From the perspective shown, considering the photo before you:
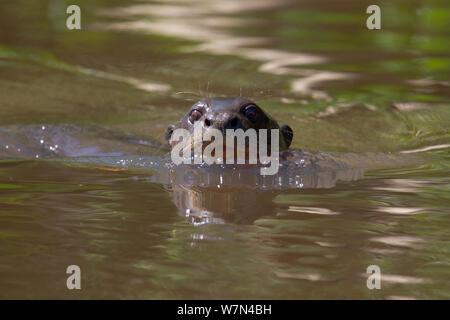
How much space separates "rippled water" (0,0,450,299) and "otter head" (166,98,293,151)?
30cm

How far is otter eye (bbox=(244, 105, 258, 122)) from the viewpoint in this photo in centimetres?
432

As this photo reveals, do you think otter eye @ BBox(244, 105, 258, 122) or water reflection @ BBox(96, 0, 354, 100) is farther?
water reflection @ BBox(96, 0, 354, 100)

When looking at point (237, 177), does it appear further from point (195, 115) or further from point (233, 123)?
point (195, 115)

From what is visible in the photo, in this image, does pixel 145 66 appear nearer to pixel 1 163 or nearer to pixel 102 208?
pixel 1 163

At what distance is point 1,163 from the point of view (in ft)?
14.7

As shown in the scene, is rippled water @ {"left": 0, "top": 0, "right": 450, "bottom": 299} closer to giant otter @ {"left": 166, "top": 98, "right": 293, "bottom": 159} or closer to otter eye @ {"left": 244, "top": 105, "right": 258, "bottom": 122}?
giant otter @ {"left": 166, "top": 98, "right": 293, "bottom": 159}

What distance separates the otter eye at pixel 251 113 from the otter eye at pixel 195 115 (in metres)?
0.28

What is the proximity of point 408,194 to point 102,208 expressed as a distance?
154 centimetres

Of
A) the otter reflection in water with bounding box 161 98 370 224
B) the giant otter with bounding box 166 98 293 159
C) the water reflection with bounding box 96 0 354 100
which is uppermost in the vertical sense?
the water reflection with bounding box 96 0 354 100

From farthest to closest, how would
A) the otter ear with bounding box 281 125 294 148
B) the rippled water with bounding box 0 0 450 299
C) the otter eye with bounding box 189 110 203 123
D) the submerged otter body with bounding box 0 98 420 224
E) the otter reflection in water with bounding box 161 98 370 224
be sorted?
the otter ear with bounding box 281 125 294 148 → the otter eye with bounding box 189 110 203 123 → the submerged otter body with bounding box 0 98 420 224 → the otter reflection in water with bounding box 161 98 370 224 → the rippled water with bounding box 0 0 450 299

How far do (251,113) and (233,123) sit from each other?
277 millimetres

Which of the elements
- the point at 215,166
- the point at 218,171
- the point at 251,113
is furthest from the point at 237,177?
the point at 251,113

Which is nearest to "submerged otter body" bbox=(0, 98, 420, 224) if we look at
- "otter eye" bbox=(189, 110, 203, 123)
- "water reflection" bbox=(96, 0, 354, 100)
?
"otter eye" bbox=(189, 110, 203, 123)

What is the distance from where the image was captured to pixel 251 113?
4.35m
